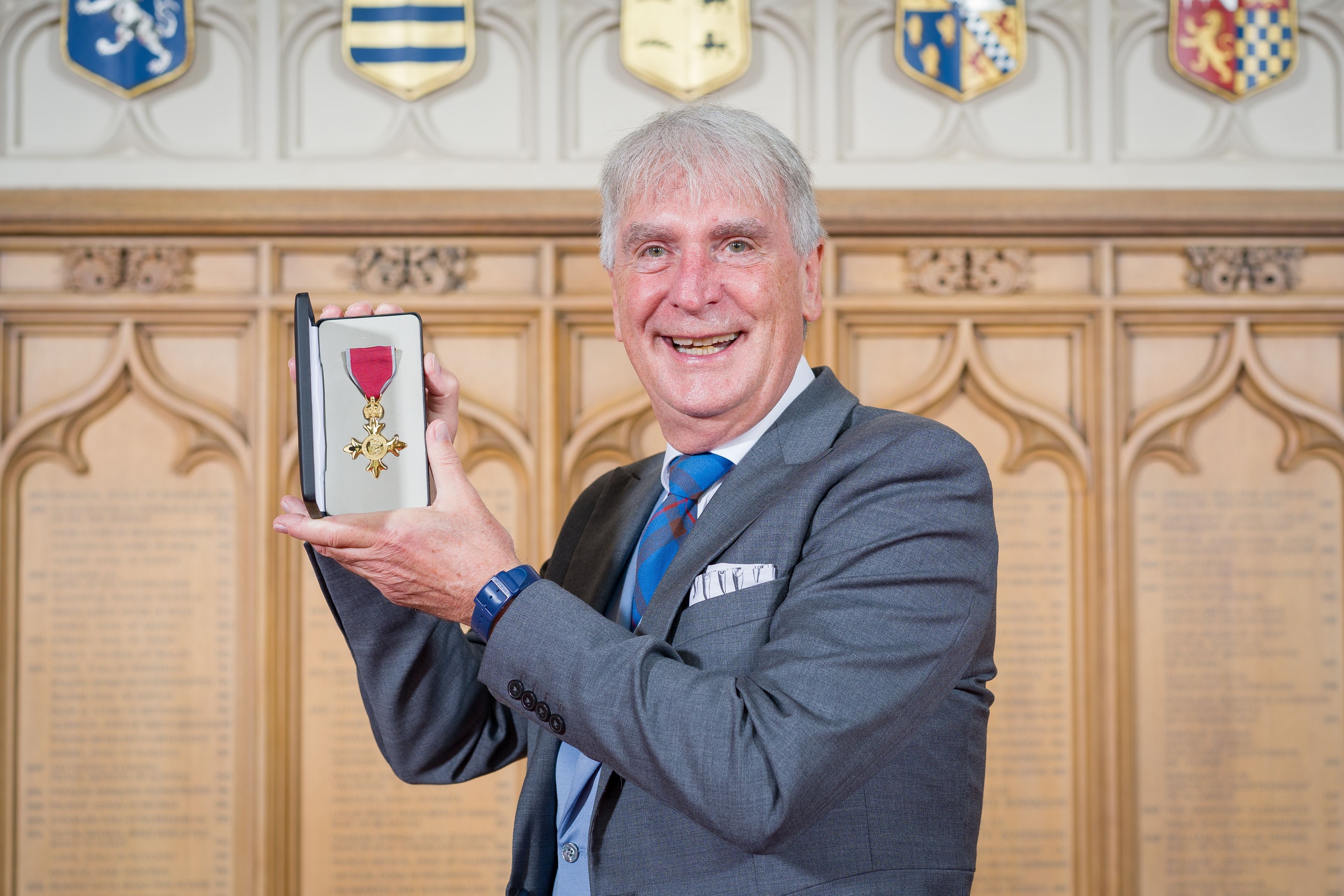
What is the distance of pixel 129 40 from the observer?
3.11 metres

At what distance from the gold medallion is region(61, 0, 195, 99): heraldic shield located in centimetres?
244

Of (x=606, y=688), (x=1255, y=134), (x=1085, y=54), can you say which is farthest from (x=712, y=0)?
(x=606, y=688)

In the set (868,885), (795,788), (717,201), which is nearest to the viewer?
(795,788)

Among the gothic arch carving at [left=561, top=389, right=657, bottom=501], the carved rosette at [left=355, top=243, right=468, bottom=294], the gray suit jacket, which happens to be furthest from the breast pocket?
the carved rosette at [left=355, top=243, right=468, bottom=294]

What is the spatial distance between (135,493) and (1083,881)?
9.56 ft

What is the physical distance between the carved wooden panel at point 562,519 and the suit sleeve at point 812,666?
1.97m

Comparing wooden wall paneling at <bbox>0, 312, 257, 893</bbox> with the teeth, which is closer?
the teeth

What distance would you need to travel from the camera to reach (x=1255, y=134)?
10.4 feet

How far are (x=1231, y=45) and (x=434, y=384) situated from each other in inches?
115

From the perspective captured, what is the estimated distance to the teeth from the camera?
1386 mm

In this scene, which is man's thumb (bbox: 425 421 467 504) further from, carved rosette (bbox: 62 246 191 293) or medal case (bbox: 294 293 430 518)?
carved rosette (bbox: 62 246 191 293)

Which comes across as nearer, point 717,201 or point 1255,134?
point 717,201

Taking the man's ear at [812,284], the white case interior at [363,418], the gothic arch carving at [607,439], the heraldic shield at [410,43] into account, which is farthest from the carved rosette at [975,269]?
the white case interior at [363,418]

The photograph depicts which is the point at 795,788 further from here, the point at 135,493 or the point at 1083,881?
the point at 135,493
